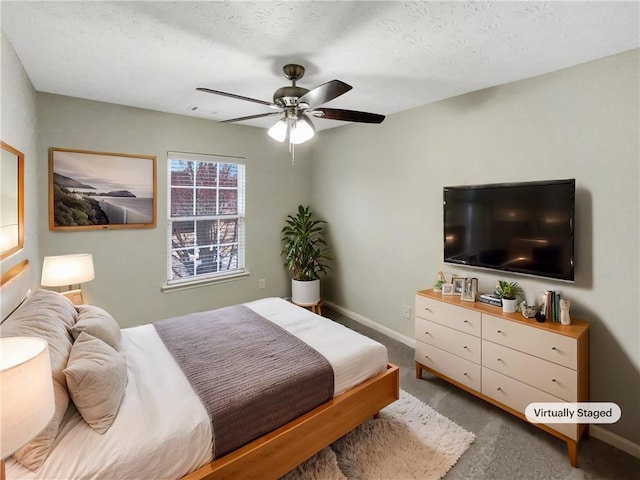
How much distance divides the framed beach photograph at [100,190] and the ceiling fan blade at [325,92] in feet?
7.32

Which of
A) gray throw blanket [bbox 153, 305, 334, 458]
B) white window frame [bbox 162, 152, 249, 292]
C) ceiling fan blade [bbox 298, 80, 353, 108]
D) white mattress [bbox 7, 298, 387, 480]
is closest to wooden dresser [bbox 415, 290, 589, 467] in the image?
white mattress [bbox 7, 298, 387, 480]

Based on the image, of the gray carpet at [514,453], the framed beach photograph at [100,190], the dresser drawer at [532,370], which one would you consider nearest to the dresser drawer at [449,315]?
the dresser drawer at [532,370]

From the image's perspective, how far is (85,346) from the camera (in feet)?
5.21

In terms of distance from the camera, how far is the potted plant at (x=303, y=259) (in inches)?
164

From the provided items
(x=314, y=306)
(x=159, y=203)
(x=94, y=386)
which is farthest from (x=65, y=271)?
(x=314, y=306)

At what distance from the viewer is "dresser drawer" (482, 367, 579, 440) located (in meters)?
1.92

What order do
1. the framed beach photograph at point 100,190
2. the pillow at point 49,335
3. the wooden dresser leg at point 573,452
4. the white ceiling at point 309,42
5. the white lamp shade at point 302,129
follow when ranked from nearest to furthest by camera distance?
the pillow at point 49,335, the white ceiling at point 309,42, the wooden dresser leg at point 573,452, the white lamp shade at point 302,129, the framed beach photograph at point 100,190

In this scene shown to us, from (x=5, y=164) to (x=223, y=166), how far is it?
2.33 m

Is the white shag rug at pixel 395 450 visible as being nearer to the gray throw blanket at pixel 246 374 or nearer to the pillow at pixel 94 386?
the gray throw blanket at pixel 246 374

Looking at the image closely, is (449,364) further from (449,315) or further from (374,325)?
(374,325)

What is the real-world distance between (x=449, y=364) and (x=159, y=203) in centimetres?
330

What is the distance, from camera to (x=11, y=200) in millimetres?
1902

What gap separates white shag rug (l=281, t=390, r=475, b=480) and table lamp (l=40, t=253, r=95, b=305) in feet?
6.96

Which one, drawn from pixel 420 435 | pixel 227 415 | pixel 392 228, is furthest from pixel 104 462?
pixel 392 228
